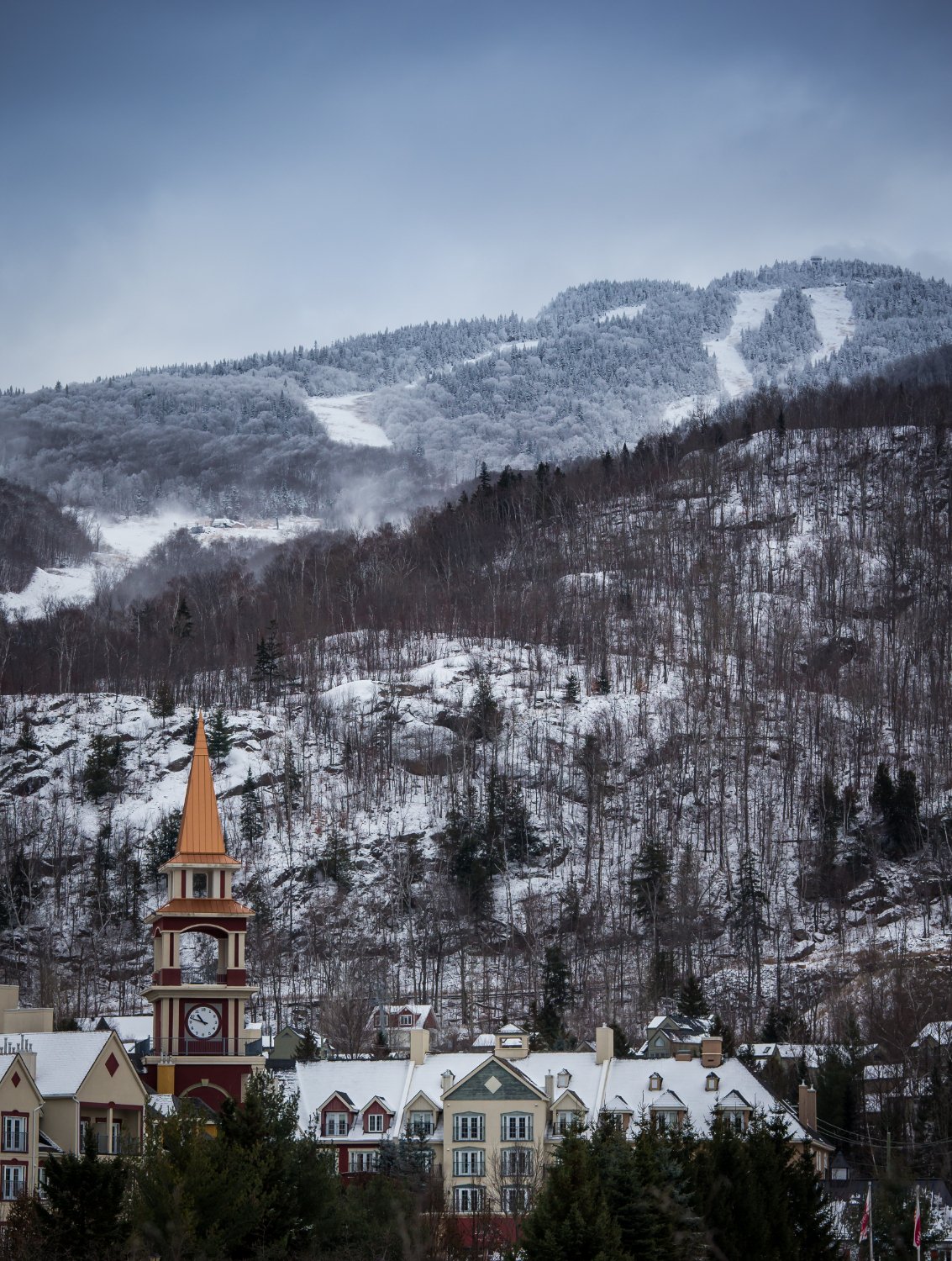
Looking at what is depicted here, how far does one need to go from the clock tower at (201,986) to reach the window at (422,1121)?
6088 millimetres

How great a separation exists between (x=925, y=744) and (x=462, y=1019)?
59.0 meters

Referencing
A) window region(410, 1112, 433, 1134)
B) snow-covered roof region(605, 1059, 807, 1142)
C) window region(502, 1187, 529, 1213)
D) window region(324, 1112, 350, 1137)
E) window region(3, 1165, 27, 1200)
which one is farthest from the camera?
snow-covered roof region(605, 1059, 807, 1142)

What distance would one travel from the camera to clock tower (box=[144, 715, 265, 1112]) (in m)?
65.7

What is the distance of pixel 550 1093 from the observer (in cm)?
7194

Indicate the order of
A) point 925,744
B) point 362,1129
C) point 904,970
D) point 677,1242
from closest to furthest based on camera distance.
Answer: point 677,1242 → point 362,1129 → point 904,970 → point 925,744

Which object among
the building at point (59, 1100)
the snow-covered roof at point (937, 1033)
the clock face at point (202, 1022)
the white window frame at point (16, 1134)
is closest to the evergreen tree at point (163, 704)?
the snow-covered roof at point (937, 1033)

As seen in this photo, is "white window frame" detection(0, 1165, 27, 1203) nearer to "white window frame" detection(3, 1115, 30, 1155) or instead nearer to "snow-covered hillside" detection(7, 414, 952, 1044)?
"white window frame" detection(3, 1115, 30, 1155)

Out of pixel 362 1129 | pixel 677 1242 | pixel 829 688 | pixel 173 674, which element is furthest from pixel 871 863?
pixel 677 1242

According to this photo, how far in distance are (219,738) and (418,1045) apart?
3288 inches

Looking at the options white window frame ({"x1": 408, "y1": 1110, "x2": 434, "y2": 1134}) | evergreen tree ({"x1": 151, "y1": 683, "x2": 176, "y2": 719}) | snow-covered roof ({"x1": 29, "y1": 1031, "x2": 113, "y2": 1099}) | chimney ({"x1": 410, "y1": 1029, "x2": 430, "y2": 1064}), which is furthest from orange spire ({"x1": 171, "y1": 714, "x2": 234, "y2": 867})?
evergreen tree ({"x1": 151, "y1": 683, "x2": 176, "y2": 719})

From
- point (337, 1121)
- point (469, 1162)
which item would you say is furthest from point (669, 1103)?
point (337, 1121)

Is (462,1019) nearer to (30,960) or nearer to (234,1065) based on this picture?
(30,960)

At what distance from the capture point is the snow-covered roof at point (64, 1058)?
190 ft

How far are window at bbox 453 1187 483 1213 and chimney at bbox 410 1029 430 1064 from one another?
6667 millimetres
